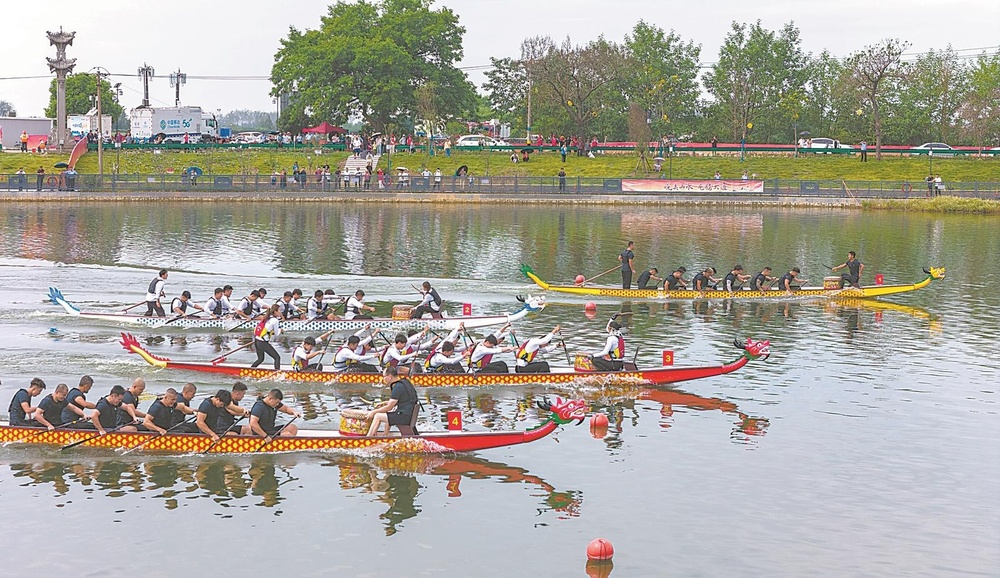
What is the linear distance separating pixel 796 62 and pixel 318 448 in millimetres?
114457

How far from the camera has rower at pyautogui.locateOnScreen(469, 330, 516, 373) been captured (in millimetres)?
27641

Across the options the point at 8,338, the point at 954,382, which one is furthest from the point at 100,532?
the point at 954,382

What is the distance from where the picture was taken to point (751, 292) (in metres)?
43.1

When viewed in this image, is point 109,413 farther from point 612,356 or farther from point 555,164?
point 555,164

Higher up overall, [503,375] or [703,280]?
[703,280]

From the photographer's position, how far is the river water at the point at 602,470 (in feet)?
59.8

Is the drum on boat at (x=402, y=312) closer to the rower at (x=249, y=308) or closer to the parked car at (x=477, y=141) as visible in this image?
the rower at (x=249, y=308)

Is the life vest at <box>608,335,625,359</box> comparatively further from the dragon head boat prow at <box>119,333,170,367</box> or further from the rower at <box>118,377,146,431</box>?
the dragon head boat prow at <box>119,333,170,367</box>

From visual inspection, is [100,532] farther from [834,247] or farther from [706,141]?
[706,141]

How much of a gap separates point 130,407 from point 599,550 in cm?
1012

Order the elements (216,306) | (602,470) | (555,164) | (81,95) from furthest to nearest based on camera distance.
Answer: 1. (81,95)
2. (555,164)
3. (216,306)
4. (602,470)

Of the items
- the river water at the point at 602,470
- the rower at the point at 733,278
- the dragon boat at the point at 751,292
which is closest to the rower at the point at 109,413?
the river water at the point at 602,470

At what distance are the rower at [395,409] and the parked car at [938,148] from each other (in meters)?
98.1

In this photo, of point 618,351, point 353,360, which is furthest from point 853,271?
point 353,360
